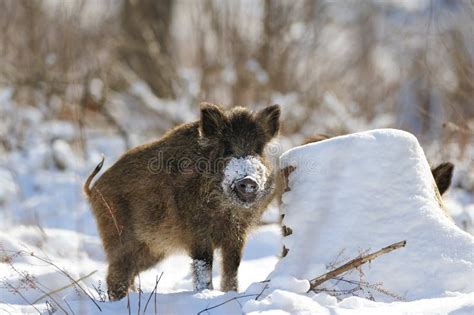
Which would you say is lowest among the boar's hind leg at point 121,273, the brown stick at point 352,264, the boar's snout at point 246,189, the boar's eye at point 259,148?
the boar's hind leg at point 121,273

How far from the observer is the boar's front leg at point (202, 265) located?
4414mm

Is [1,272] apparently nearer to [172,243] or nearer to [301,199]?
[172,243]

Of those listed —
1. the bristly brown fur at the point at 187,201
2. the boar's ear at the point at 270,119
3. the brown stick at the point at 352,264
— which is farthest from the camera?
the boar's ear at the point at 270,119

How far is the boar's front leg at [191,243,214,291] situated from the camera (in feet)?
14.5

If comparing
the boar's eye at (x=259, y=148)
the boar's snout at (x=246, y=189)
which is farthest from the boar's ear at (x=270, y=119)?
the boar's snout at (x=246, y=189)

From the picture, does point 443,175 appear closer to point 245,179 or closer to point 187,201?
point 245,179

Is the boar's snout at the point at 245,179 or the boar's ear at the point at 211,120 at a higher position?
the boar's ear at the point at 211,120

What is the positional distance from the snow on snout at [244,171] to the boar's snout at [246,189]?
2cm

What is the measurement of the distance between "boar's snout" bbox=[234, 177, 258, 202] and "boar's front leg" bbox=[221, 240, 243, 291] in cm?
42

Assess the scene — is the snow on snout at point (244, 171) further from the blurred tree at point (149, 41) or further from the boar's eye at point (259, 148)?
the blurred tree at point (149, 41)

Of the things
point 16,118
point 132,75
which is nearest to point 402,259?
point 16,118

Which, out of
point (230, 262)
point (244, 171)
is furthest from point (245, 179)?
point (230, 262)

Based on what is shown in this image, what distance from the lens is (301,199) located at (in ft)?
14.2

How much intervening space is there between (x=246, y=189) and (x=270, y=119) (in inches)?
30.0
